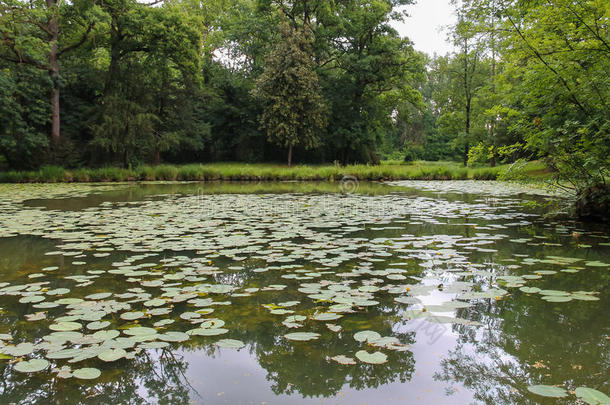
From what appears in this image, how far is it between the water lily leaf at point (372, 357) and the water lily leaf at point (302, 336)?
0.89ft

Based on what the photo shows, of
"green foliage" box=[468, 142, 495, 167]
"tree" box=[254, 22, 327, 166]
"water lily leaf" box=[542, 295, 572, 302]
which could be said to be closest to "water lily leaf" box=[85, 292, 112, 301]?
"water lily leaf" box=[542, 295, 572, 302]

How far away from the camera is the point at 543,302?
99.3 inches

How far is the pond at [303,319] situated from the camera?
1626mm

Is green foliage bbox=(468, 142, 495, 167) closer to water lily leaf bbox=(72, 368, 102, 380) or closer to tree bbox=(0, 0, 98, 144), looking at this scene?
water lily leaf bbox=(72, 368, 102, 380)

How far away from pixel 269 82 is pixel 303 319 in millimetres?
20964

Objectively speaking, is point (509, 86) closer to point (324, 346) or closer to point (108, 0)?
point (324, 346)

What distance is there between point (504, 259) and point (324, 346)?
2487 millimetres

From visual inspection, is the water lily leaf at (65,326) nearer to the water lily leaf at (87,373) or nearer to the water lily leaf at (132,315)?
the water lily leaf at (132,315)

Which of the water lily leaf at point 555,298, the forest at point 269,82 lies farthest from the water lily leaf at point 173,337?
the forest at point 269,82

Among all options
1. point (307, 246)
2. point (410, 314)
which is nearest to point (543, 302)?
point (410, 314)

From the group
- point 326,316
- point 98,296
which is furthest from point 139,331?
point 326,316

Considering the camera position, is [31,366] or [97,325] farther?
[97,325]

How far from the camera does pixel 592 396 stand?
143 centimetres

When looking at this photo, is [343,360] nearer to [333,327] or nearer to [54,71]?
[333,327]
